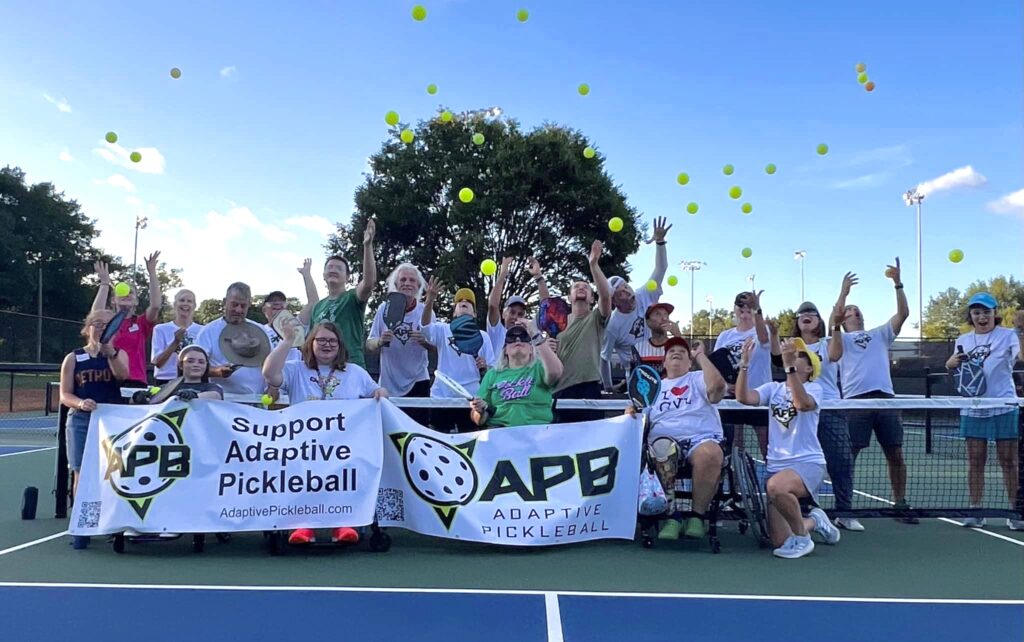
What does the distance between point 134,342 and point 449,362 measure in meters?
2.69

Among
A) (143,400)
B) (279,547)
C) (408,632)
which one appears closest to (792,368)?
(408,632)

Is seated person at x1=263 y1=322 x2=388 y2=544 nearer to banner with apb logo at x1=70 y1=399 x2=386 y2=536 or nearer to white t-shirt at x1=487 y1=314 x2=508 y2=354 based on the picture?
banner with apb logo at x1=70 y1=399 x2=386 y2=536

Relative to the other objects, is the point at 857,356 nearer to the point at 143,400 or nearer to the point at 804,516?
the point at 804,516

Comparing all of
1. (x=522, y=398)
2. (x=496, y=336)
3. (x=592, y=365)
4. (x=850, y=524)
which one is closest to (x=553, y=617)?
(x=522, y=398)

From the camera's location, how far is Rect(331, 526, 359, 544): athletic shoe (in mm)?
5281

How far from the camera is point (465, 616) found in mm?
3836

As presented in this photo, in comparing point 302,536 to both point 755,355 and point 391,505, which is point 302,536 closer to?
point 391,505

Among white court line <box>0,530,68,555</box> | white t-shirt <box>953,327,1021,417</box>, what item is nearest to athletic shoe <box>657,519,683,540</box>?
white t-shirt <box>953,327,1021,417</box>

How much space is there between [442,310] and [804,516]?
910 inches

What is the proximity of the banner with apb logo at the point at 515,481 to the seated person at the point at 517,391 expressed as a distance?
7.4 inches

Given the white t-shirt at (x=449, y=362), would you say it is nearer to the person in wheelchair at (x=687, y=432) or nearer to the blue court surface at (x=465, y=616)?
the person in wheelchair at (x=687, y=432)

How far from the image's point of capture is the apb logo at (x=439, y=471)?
543 cm

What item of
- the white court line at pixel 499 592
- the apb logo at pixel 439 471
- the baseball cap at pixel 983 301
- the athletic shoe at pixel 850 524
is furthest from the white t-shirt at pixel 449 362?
the baseball cap at pixel 983 301

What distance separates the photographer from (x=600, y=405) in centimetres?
609
